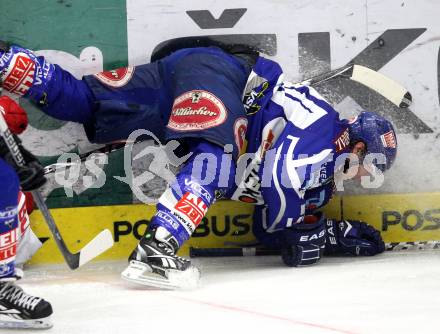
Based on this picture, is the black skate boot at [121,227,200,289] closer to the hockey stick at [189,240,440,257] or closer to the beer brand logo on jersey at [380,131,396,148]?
the hockey stick at [189,240,440,257]

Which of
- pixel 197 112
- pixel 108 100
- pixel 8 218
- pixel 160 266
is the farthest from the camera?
pixel 108 100

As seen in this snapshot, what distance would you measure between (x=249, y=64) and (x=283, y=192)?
22.1 inches

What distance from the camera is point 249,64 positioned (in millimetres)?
3643

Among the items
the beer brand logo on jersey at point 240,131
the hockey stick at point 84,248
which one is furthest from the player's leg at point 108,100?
the hockey stick at point 84,248

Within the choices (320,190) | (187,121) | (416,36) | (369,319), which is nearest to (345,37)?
(416,36)

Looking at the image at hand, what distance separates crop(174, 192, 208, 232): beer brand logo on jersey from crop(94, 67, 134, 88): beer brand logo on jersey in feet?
2.21

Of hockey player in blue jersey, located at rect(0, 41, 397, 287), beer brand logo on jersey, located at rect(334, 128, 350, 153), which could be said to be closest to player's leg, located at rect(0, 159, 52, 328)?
hockey player in blue jersey, located at rect(0, 41, 397, 287)

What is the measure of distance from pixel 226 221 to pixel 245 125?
566 mm

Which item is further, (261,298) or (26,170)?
(261,298)

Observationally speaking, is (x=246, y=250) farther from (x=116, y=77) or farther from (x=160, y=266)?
(x=116, y=77)

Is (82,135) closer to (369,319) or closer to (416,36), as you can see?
(416,36)

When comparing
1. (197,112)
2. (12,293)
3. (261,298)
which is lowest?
(261,298)

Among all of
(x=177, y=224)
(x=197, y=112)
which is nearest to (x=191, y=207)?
(x=177, y=224)

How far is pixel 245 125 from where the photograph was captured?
11.4 feet
